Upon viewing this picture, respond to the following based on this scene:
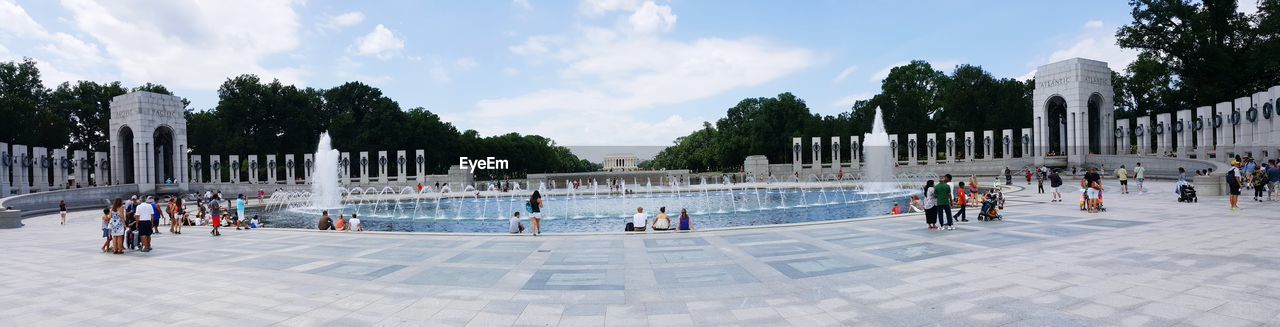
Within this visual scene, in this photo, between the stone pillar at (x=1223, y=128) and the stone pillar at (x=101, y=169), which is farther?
the stone pillar at (x=101, y=169)

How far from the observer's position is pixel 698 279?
925 centimetres

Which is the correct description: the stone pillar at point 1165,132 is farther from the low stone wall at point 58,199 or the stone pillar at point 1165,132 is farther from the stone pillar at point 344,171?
the stone pillar at point 344,171

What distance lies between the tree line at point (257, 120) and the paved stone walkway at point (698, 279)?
54.7m

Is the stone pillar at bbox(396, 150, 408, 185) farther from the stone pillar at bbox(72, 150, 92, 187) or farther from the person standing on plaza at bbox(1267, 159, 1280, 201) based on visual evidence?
the person standing on plaza at bbox(1267, 159, 1280, 201)

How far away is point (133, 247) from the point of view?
48.0 feet

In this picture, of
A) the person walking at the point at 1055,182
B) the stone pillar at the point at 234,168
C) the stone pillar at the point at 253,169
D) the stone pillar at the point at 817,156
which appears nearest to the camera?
the person walking at the point at 1055,182

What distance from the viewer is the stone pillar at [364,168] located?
54750 mm

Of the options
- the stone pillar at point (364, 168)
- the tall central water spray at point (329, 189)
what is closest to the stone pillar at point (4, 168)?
the tall central water spray at point (329, 189)

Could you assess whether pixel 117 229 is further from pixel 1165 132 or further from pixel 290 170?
pixel 1165 132

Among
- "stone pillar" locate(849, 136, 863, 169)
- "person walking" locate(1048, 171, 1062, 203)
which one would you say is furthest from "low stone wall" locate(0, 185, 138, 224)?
"stone pillar" locate(849, 136, 863, 169)

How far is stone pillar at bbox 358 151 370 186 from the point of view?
54750 millimetres

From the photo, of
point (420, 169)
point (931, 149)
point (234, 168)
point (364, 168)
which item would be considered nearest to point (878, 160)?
point (931, 149)

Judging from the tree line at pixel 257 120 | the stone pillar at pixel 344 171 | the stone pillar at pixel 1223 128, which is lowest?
the stone pillar at pixel 344 171

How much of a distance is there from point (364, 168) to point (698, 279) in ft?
181
